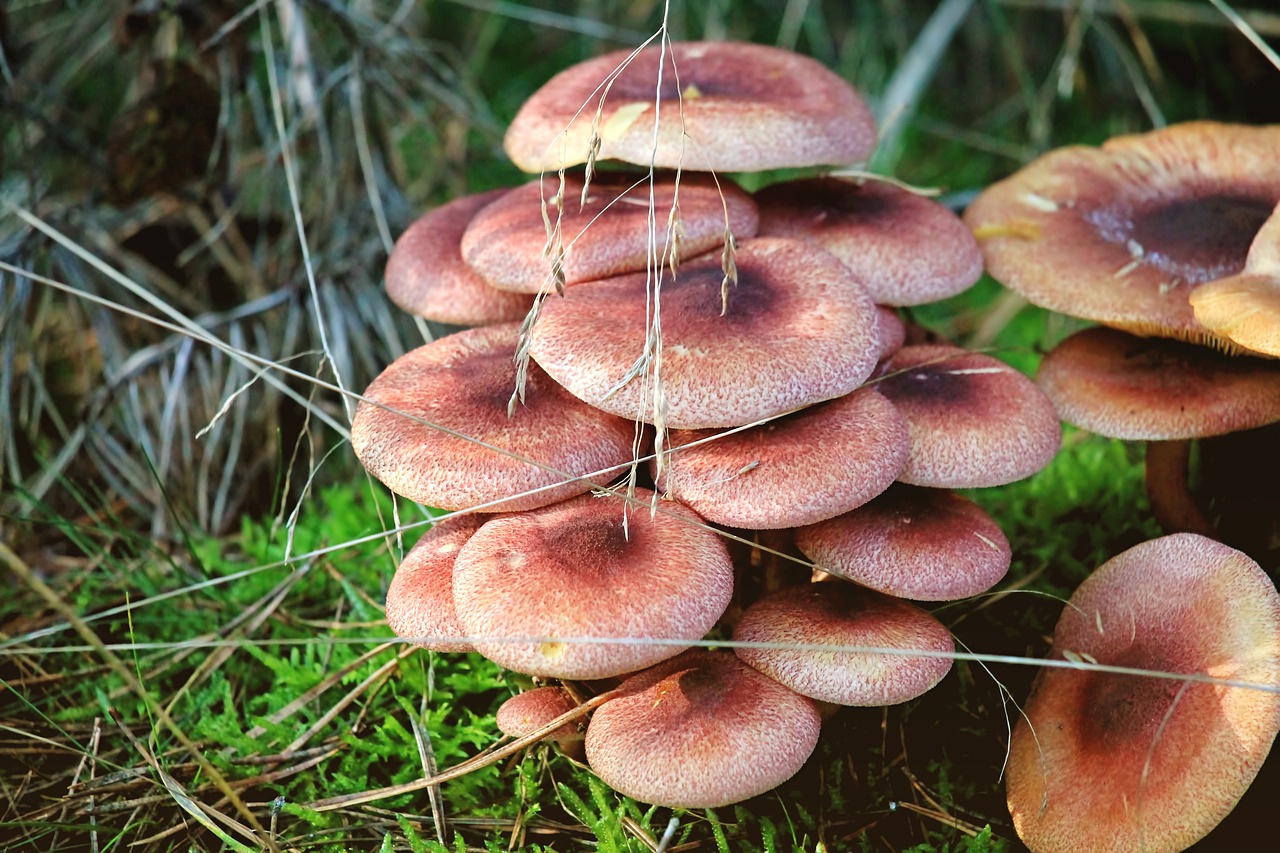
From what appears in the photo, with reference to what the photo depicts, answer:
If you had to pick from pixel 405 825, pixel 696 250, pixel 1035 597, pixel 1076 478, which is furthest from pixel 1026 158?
pixel 405 825

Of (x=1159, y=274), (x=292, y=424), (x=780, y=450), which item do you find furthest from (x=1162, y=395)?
(x=292, y=424)

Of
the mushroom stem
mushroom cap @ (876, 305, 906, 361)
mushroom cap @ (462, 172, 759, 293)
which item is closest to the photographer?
mushroom cap @ (462, 172, 759, 293)

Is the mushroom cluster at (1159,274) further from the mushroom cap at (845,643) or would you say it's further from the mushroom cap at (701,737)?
the mushroom cap at (701,737)

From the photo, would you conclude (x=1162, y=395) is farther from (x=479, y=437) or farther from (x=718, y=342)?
(x=479, y=437)

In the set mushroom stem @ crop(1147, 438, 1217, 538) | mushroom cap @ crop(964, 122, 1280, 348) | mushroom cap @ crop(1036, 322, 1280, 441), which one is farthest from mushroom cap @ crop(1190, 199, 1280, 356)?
mushroom stem @ crop(1147, 438, 1217, 538)

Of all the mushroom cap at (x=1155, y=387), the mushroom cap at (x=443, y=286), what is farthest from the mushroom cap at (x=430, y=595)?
the mushroom cap at (x=1155, y=387)

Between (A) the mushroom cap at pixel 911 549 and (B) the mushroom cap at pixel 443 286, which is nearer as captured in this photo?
(A) the mushroom cap at pixel 911 549

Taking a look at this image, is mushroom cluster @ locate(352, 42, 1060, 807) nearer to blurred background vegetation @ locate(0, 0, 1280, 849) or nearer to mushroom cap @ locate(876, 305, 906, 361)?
mushroom cap @ locate(876, 305, 906, 361)
